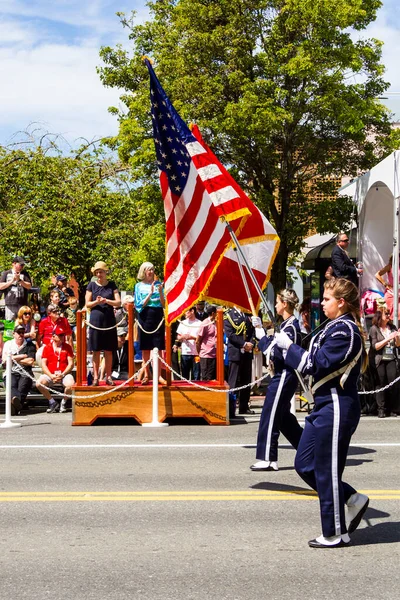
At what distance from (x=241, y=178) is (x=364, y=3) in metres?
5.30

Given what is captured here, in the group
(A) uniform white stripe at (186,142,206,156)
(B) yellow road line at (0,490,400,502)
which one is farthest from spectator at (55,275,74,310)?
(B) yellow road line at (0,490,400,502)

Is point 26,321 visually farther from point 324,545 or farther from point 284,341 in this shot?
point 324,545

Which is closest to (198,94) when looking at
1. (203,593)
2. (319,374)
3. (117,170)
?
(117,170)

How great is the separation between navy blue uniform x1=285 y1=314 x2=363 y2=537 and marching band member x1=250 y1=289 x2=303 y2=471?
7.64 feet

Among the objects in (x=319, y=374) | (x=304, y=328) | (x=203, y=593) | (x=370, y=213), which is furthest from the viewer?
(x=304, y=328)

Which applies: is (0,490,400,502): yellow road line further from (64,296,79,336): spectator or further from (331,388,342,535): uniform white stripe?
(64,296,79,336): spectator

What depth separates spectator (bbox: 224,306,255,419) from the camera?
14.3 metres

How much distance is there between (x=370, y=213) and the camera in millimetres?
17078

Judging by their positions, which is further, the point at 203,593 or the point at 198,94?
the point at 198,94

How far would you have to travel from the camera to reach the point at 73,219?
102ft

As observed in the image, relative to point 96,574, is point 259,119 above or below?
above

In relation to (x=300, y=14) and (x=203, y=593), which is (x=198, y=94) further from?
(x=203, y=593)

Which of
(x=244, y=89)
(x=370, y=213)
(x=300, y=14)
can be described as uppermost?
(x=300, y=14)

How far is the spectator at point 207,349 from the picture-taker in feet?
51.0
